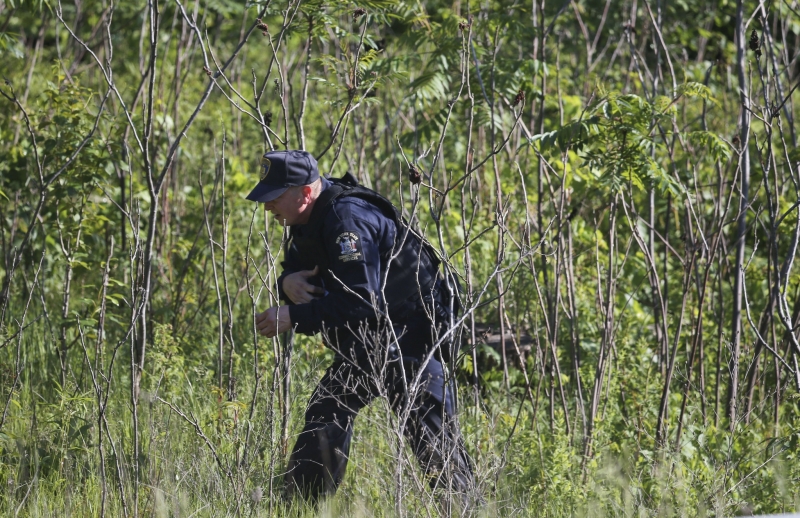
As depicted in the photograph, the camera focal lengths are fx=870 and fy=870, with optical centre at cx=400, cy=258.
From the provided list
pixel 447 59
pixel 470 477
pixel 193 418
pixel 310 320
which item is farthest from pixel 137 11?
pixel 470 477

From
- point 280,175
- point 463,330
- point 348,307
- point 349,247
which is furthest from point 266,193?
point 463,330

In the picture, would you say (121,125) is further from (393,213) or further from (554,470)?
(554,470)

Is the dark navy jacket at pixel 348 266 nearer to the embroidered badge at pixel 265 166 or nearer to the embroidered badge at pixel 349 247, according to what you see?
the embroidered badge at pixel 349 247

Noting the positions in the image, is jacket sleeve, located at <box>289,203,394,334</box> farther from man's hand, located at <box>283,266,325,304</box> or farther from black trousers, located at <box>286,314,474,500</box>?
black trousers, located at <box>286,314,474,500</box>

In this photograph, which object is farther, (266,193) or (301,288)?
(301,288)

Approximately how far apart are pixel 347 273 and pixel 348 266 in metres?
0.03

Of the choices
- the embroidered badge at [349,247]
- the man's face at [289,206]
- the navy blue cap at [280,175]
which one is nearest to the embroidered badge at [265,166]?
the navy blue cap at [280,175]

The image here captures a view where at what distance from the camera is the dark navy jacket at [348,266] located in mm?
2990

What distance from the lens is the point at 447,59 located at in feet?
14.6

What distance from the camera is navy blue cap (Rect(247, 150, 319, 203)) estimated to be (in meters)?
3.08

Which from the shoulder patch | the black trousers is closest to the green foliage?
the black trousers

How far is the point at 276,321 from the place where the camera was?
304 centimetres

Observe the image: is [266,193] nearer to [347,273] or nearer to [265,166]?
[265,166]

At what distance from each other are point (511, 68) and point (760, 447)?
2073mm
